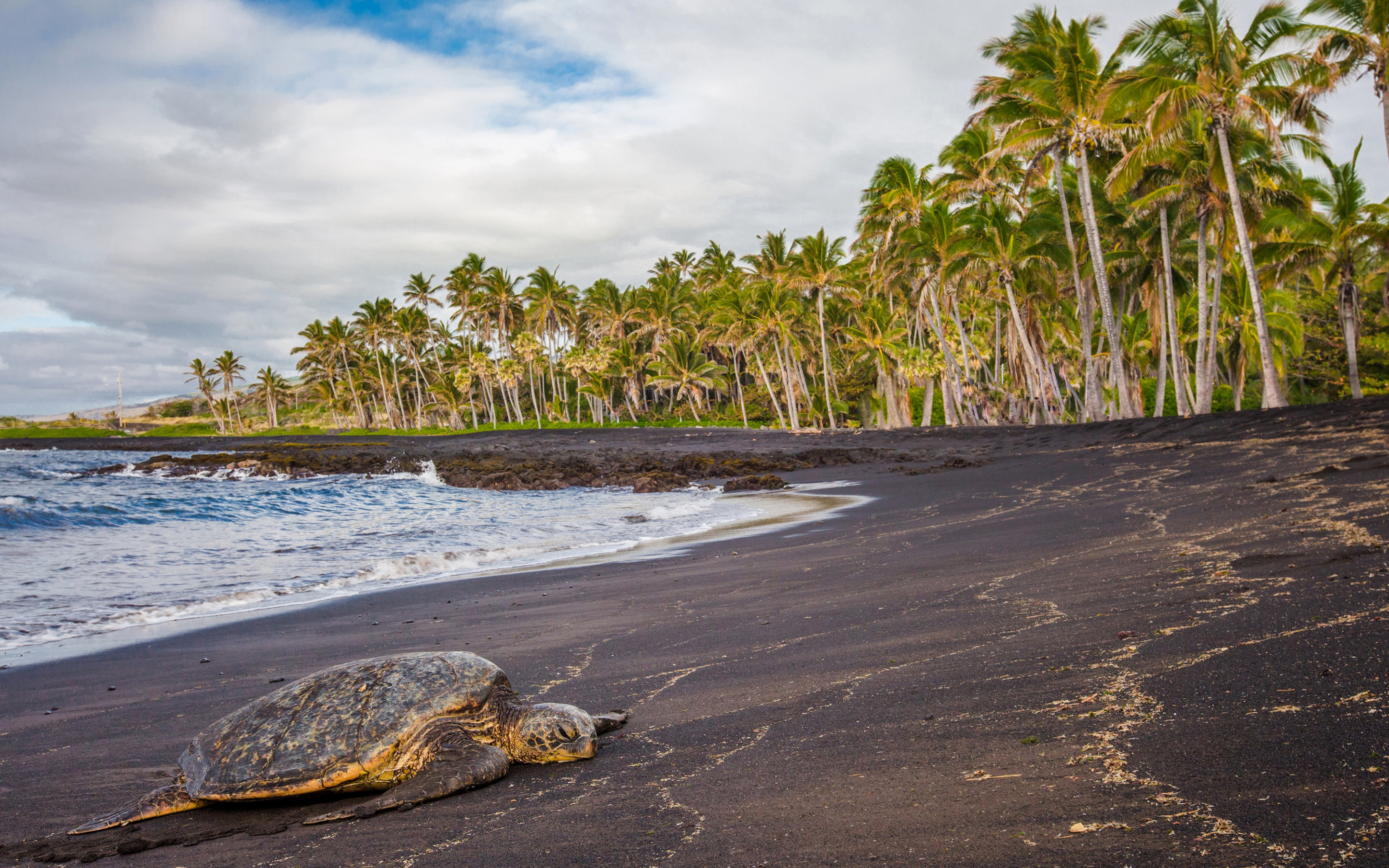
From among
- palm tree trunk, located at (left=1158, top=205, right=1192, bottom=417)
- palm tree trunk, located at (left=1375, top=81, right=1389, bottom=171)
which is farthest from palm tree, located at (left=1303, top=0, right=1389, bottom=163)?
palm tree trunk, located at (left=1158, top=205, right=1192, bottom=417)

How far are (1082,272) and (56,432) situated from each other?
96.6 meters

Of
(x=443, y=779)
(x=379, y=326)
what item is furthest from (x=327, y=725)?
(x=379, y=326)

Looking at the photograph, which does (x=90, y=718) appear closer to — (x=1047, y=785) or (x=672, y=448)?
(x=1047, y=785)

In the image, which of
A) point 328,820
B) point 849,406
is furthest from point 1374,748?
point 849,406

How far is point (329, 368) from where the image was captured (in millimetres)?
88812

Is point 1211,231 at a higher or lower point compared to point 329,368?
lower

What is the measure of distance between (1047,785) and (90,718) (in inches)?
224

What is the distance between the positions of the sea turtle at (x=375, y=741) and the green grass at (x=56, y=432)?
93.1 metres

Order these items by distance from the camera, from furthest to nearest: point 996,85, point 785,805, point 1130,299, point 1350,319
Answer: point 1130,299 → point 996,85 → point 1350,319 → point 785,805

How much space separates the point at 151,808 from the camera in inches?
131

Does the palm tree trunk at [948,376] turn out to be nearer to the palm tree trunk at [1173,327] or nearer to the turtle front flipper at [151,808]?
the palm tree trunk at [1173,327]

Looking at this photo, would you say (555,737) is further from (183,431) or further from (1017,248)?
(183,431)

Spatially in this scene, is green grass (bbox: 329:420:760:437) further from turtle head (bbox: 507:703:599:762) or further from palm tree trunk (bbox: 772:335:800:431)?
turtle head (bbox: 507:703:599:762)

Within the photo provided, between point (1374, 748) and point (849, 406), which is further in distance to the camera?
point (849, 406)
